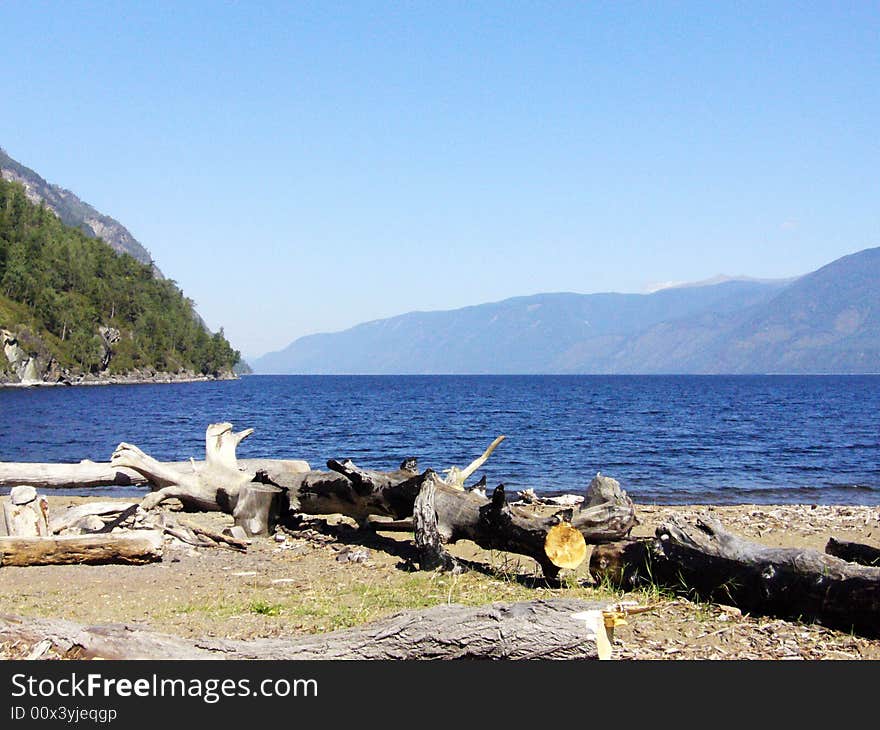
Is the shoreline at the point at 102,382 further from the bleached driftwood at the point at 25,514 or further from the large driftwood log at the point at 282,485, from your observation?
the bleached driftwood at the point at 25,514

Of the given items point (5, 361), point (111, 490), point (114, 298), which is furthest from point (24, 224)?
point (111, 490)

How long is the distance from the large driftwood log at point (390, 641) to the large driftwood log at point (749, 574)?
3524mm

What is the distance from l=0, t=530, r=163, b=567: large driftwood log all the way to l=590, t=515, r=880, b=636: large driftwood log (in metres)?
6.96

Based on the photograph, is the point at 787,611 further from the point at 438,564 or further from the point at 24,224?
the point at 24,224

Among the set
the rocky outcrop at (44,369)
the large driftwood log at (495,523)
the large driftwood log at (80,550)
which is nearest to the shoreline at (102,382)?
the rocky outcrop at (44,369)

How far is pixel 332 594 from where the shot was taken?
1195 cm

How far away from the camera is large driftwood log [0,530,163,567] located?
12.9 metres

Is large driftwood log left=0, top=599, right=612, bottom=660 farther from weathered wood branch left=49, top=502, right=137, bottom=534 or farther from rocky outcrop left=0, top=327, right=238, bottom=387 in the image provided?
rocky outcrop left=0, top=327, right=238, bottom=387

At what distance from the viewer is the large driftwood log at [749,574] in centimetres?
939

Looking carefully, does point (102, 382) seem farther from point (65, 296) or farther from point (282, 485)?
point (282, 485)

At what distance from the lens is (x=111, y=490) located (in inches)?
1042

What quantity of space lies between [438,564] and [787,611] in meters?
5.42

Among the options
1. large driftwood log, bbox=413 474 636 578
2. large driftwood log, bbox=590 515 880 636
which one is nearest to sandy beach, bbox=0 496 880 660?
large driftwood log, bbox=590 515 880 636

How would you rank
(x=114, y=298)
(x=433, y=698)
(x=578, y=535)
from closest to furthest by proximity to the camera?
(x=433, y=698) → (x=578, y=535) → (x=114, y=298)
